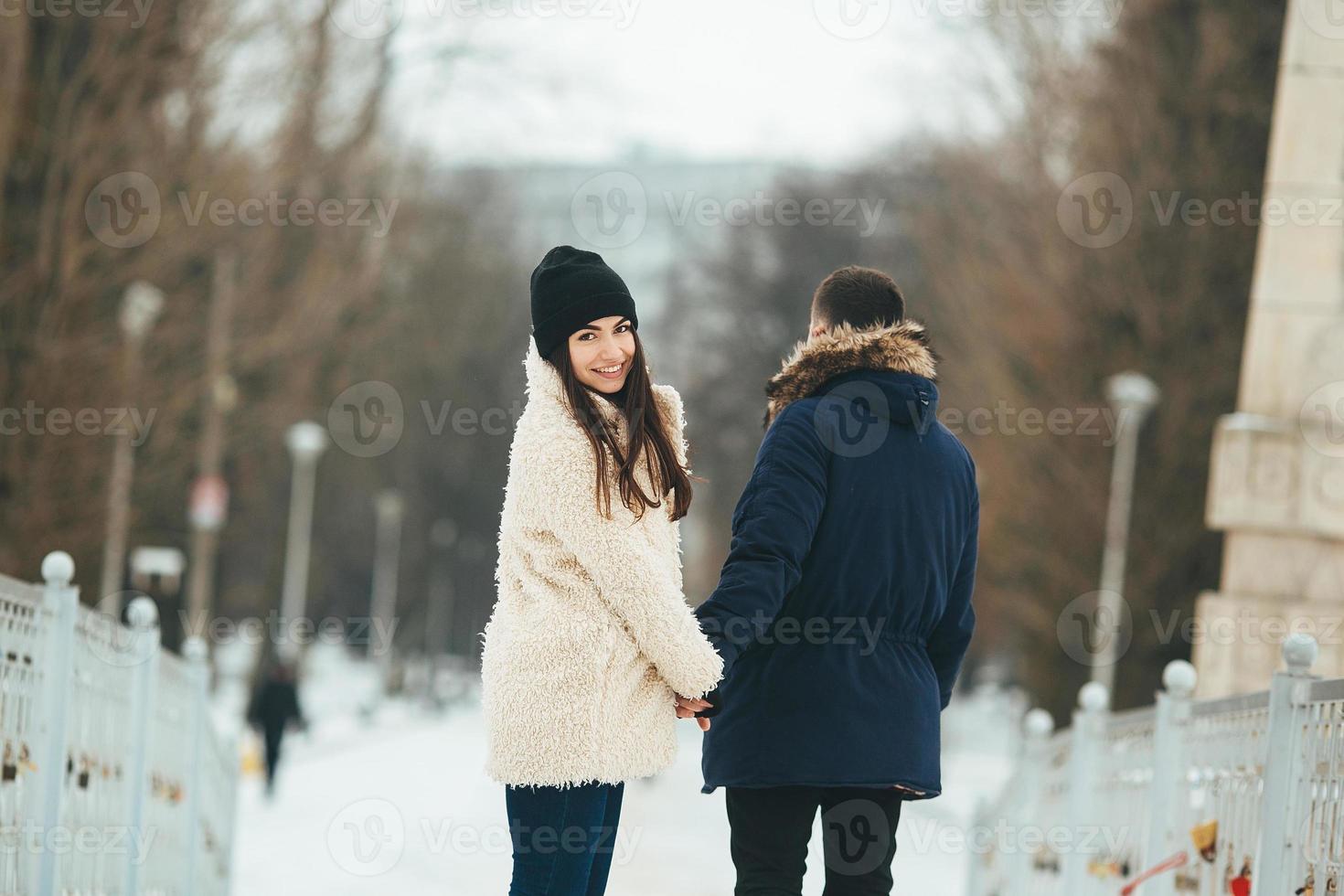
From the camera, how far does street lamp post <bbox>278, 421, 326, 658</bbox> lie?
34219 millimetres

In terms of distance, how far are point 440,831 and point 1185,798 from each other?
11.1m

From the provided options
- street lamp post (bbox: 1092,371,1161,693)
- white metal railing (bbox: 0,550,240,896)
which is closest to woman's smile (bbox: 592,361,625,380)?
white metal railing (bbox: 0,550,240,896)

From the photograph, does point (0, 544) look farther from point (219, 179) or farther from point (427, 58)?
point (427, 58)

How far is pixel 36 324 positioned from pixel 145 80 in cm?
233

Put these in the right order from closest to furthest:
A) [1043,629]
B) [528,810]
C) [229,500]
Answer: [528,810]
[1043,629]
[229,500]

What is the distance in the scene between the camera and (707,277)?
48.2m

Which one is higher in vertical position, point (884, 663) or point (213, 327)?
point (213, 327)

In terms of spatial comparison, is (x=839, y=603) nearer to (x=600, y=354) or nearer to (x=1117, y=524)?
(x=600, y=354)

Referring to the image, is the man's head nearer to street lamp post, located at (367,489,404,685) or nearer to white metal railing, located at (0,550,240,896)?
white metal railing, located at (0,550,240,896)

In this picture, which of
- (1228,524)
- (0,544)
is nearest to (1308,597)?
(1228,524)

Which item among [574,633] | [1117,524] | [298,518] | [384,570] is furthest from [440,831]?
[384,570]

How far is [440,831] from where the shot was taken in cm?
1691

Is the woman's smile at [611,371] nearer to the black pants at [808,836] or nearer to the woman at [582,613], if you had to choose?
the woman at [582,613]

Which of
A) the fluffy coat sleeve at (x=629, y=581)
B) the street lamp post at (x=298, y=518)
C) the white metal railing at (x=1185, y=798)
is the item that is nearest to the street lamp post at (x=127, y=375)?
the white metal railing at (x=1185, y=798)
